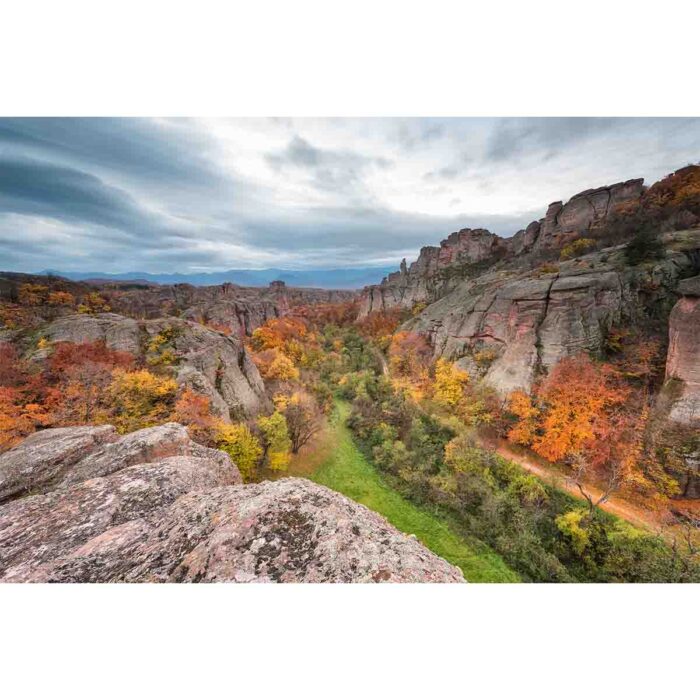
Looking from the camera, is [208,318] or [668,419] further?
[208,318]

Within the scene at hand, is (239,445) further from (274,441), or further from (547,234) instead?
(547,234)

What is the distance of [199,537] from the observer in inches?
98.7

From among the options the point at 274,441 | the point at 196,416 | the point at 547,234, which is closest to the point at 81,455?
the point at 196,416

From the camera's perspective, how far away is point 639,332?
10.6 m

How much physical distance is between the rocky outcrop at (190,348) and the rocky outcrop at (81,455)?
4877 mm

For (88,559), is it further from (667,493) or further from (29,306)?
(29,306)

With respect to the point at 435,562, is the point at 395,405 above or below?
below

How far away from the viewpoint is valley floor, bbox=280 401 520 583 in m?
7.32

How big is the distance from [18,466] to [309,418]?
10.0 m

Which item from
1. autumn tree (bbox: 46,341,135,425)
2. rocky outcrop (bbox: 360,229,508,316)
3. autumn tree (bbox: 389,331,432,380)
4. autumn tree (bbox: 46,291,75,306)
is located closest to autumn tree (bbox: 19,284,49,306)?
autumn tree (bbox: 46,291,75,306)

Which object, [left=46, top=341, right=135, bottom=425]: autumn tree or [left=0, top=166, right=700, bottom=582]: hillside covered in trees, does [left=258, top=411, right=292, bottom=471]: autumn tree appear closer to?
[left=0, top=166, right=700, bottom=582]: hillside covered in trees

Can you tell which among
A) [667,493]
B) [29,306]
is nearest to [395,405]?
[667,493]

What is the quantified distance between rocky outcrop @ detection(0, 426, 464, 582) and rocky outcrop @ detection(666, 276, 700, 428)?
10.7m

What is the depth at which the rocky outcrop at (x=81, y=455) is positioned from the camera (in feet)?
12.1
